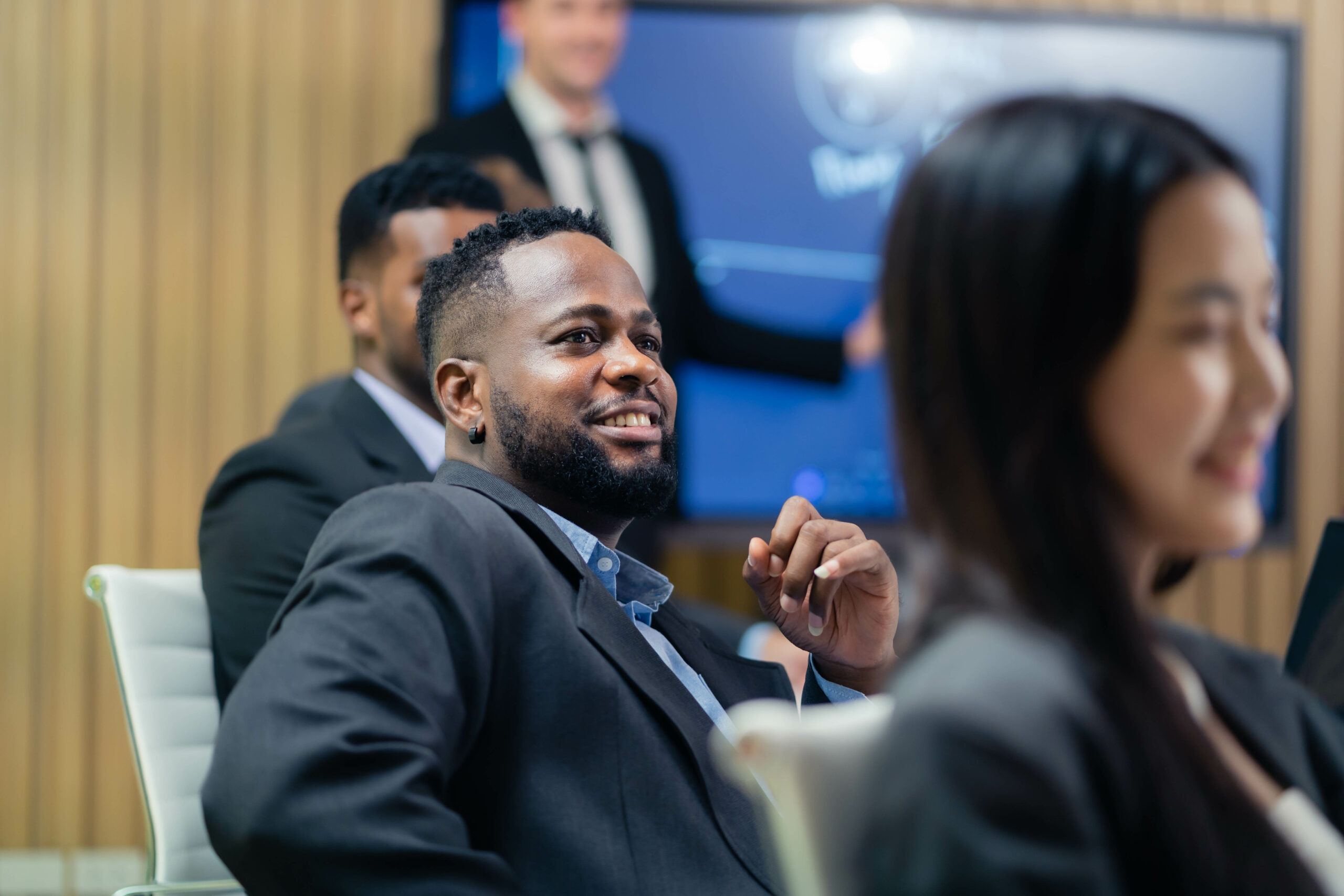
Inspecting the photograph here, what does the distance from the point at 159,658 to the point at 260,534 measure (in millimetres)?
217

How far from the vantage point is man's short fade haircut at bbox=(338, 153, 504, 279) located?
212cm

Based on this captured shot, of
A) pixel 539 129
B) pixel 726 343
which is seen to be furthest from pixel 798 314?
pixel 539 129

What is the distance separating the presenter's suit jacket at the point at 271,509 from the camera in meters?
1.65

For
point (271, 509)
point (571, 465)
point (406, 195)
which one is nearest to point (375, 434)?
point (271, 509)

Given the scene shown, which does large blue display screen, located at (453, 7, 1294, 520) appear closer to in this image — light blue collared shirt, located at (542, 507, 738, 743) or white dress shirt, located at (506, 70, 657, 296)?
white dress shirt, located at (506, 70, 657, 296)

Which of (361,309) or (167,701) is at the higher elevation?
(361,309)

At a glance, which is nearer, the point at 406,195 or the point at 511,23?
the point at 406,195

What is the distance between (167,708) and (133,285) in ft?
6.35

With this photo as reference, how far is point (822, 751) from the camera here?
62cm

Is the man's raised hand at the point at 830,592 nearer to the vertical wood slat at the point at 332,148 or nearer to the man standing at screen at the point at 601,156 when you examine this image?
the man standing at screen at the point at 601,156

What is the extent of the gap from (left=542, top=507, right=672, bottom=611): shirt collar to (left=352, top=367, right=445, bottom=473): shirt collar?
29.1 inches

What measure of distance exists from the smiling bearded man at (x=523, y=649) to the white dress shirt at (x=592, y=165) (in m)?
1.55

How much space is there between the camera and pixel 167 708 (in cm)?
162

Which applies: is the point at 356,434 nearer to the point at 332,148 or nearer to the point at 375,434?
the point at 375,434
